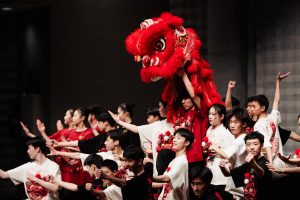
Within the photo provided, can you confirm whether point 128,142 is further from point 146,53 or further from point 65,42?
point 65,42

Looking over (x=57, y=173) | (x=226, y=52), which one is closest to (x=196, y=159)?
(x=57, y=173)

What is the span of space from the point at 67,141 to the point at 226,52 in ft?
6.19

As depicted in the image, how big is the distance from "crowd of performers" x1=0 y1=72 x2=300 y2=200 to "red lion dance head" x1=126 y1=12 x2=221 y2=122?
103mm

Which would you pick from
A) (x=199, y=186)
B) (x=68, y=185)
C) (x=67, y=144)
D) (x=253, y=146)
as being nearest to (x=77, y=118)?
(x=67, y=144)

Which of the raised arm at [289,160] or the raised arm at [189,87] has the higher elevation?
the raised arm at [189,87]

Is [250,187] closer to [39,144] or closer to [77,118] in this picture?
[39,144]

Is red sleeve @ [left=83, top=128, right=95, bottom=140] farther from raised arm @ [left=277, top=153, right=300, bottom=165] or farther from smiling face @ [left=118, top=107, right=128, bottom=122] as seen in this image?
raised arm @ [left=277, top=153, right=300, bottom=165]

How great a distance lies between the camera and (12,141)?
11.8 m

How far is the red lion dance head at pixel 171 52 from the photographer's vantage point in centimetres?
677

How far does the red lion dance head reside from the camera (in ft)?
22.2

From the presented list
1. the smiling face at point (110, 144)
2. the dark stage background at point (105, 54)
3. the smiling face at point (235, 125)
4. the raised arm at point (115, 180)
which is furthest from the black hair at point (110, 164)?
the dark stage background at point (105, 54)

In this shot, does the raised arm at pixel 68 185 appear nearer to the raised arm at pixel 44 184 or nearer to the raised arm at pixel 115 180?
the raised arm at pixel 44 184

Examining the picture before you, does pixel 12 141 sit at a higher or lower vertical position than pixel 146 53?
lower

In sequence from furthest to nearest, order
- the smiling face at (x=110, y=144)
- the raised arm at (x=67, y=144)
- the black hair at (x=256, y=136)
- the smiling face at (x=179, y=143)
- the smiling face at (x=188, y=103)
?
the raised arm at (x=67, y=144) < the smiling face at (x=110, y=144) < the smiling face at (x=188, y=103) < the smiling face at (x=179, y=143) < the black hair at (x=256, y=136)
